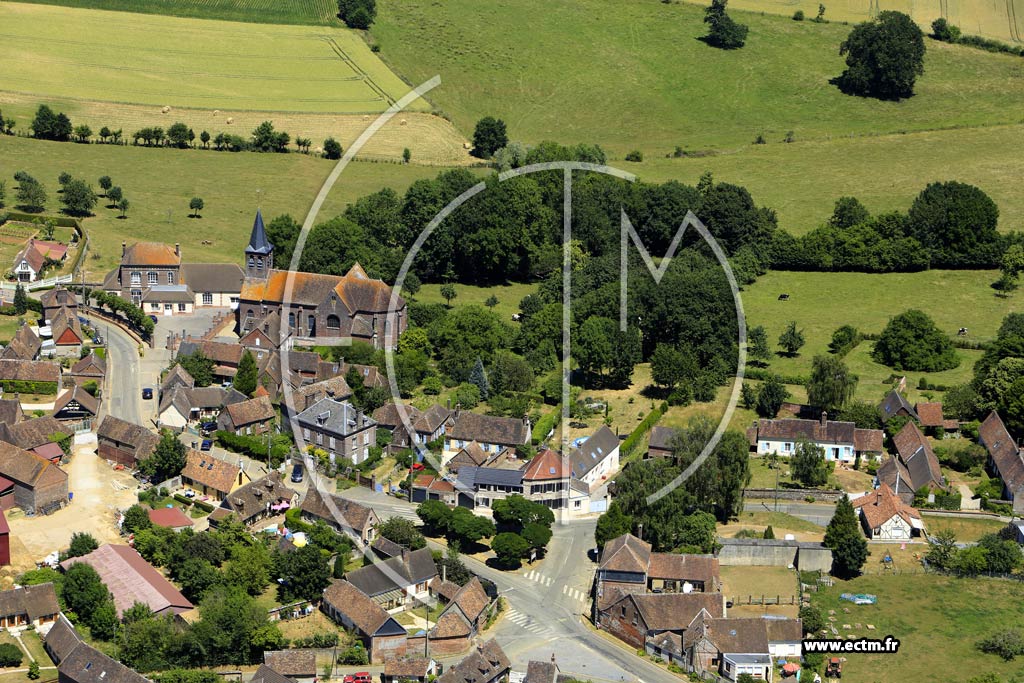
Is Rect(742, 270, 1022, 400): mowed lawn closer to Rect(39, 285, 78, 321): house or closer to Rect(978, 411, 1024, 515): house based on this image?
Rect(978, 411, 1024, 515): house

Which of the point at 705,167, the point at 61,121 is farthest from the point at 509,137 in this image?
the point at 61,121

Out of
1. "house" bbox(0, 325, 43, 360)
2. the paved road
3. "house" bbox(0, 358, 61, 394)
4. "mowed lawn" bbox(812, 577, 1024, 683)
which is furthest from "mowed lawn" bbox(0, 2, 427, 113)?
"mowed lawn" bbox(812, 577, 1024, 683)

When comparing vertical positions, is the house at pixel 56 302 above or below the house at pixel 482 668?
above

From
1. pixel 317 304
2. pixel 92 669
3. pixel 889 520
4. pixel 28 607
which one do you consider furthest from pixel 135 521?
pixel 889 520

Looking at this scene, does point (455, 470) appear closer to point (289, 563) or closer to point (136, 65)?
point (289, 563)

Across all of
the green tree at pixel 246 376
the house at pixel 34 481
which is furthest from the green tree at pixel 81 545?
the green tree at pixel 246 376

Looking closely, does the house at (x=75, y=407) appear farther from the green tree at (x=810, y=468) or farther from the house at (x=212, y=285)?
the green tree at (x=810, y=468)

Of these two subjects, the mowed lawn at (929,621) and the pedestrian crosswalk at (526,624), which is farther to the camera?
the pedestrian crosswalk at (526,624)
